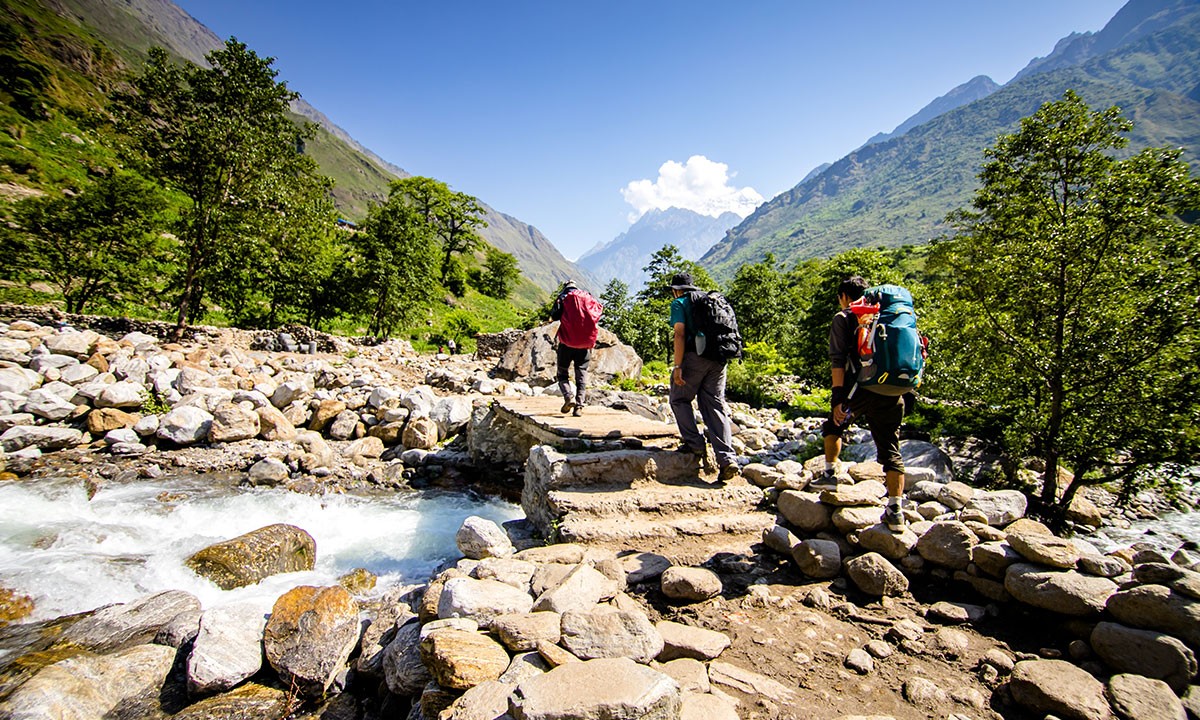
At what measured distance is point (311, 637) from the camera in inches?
144

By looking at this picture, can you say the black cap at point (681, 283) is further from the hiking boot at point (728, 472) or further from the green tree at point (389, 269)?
the green tree at point (389, 269)

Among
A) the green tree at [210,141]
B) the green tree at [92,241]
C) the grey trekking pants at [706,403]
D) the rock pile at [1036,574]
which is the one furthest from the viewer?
the green tree at [92,241]

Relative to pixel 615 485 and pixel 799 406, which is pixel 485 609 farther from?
pixel 799 406

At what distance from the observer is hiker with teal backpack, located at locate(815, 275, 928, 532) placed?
4.32 m

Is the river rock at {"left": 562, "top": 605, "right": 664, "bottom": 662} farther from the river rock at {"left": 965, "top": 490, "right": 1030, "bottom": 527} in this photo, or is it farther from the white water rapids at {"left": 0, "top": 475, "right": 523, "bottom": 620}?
the river rock at {"left": 965, "top": 490, "right": 1030, "bottom": 527}

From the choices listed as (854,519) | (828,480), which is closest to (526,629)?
(854,519)

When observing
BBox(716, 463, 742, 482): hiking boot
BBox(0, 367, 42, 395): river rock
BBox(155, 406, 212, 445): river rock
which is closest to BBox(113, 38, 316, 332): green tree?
BBox(0, 367, 42, 395): river rock

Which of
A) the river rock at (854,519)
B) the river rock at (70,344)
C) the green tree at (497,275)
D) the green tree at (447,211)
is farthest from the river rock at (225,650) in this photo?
the green tree at (497,275)

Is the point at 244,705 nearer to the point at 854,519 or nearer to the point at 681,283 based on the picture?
the point at 854,519

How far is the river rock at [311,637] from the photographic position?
3531mm

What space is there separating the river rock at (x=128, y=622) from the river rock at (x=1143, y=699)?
7019 millimetres

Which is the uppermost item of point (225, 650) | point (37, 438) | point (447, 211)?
point (447, 211)

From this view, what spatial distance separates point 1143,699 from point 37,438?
14279 millimetres

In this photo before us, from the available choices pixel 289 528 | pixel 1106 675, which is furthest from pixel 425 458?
pixel 1106 675
